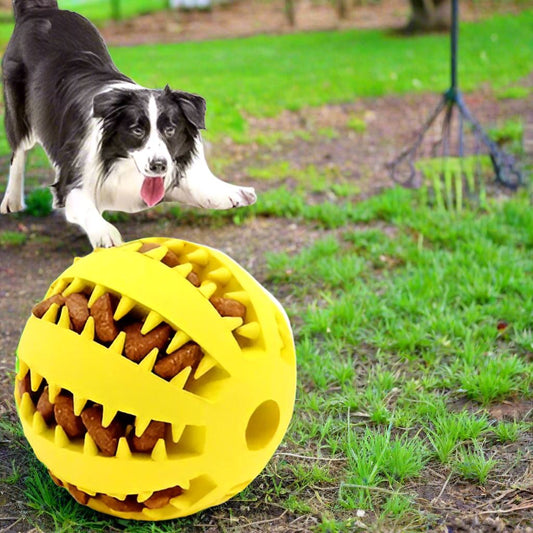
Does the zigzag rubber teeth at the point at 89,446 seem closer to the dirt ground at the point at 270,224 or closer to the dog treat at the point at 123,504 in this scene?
the dog treat at the point at 123,504

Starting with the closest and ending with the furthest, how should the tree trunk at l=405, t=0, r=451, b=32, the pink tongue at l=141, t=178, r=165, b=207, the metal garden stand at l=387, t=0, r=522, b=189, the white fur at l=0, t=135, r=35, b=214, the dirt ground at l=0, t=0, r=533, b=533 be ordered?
the pink tongue at l=141, t=178, r=165, b=207
the white fur at l=0, t=135, r=35, b=214
the dirt ground at l=0, t=0, r=533, b=533
the metal garden stand at l=387, t=0, r=522, b=189
the tree trunk at l=405, t=0, r=451, b=32

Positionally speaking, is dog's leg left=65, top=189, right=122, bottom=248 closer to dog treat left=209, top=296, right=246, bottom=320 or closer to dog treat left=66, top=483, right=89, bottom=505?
dog treat left=209, top=296, right=246, bottom=320

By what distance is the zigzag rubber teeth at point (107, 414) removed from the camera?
2.26 m

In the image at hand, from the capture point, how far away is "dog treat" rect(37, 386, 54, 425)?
239 centimetres

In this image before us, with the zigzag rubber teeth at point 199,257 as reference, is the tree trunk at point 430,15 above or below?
above

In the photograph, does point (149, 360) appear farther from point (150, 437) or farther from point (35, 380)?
point (35, 380)

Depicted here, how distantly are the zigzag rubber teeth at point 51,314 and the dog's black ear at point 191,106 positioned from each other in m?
0.72

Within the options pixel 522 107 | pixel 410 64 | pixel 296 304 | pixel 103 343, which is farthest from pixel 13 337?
pixel 410 64

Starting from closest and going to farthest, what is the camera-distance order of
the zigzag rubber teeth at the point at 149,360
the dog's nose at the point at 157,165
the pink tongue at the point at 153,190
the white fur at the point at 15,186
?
the dog's nose at the point at 157,165
the pink tongue at the point at 153,190
the zigzag rubber teeth at the point at 149,360
the white fur at the point at 15,186

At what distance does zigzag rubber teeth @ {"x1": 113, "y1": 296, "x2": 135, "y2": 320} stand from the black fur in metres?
0.31

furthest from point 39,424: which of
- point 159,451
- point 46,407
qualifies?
point 159,451

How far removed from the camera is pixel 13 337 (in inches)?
148

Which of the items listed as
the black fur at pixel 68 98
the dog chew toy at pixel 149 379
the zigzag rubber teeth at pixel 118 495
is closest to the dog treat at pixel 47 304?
the dog chew toy at pixel 149 379

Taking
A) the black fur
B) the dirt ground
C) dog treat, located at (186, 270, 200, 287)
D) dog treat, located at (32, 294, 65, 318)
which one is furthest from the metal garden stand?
dog treat, located at (32, 294, 65, 318)
